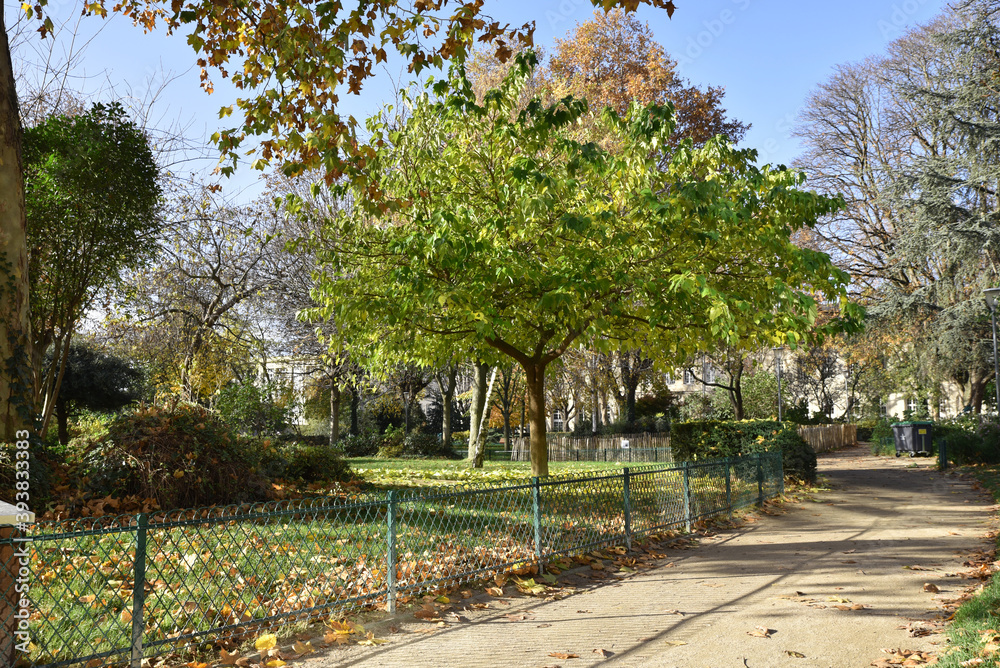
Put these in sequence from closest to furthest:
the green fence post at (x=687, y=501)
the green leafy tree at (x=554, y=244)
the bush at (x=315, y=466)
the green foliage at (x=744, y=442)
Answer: the green leafy tree at (x=554, y=244)
the green fence post at (x=687, y=501)
the bush at (x=315, y=466)
the green foliage at (x=744, y=442)

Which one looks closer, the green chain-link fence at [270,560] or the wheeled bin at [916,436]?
the green chain-link fence at [270,560]

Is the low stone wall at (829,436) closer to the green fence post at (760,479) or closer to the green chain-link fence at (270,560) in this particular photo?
the green fence post at (760,479)

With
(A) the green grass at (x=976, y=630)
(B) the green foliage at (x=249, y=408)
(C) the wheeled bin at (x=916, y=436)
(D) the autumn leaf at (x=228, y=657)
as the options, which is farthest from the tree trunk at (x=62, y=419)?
(C) the wheeled bin at (x=916, y=436)

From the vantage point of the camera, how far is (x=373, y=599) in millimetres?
5766

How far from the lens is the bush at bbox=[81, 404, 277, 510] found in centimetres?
895

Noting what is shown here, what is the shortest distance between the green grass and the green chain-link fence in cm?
363

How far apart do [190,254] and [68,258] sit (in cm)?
762

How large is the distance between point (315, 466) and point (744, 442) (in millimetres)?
10104

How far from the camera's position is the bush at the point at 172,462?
8.95 m

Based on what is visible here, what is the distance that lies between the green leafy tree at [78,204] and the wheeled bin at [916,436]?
2437cm

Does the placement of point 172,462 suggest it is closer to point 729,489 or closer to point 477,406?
point 729,489

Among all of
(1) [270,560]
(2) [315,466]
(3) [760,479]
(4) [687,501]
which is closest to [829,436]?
(3) [760,479]

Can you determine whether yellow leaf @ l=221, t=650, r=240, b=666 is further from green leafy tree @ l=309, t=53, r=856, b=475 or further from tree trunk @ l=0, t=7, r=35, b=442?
tree trunk @ l=0, t=7, r=35, b=442

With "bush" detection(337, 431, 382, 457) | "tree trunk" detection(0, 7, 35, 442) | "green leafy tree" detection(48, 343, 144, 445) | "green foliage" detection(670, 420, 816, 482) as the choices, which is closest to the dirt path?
"green foliage" detection(670, 420, 816, 482)
